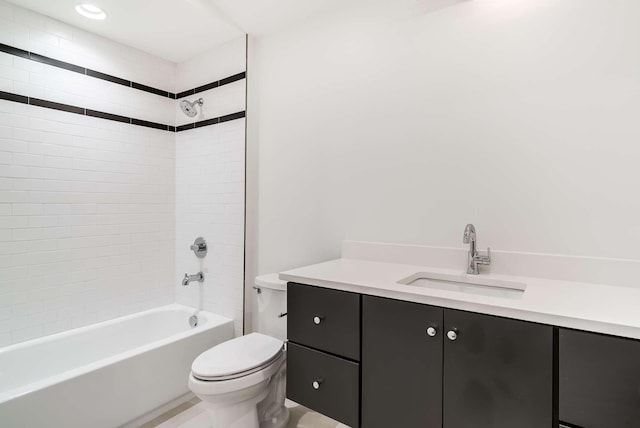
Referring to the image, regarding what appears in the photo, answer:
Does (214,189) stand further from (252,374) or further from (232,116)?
(252,374)

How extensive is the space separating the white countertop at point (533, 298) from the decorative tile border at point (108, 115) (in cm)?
156

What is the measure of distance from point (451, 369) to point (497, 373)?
0.13 m

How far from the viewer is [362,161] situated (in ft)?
6.34

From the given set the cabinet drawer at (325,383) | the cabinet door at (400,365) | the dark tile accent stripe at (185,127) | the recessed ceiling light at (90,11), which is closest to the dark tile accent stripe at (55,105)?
the recessed ceiling light at (90,11)

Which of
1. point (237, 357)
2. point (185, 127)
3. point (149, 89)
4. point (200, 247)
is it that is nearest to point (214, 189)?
point (200, 247)

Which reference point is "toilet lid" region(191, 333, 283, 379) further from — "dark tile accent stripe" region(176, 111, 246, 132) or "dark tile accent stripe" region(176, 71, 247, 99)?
"dark tile accent stripe" region(176, 71, 247, 99)

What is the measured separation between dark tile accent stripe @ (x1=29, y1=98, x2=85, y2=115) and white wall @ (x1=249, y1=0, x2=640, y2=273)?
4.19ft

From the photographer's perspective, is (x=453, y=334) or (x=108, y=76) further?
(x=108, y=76)

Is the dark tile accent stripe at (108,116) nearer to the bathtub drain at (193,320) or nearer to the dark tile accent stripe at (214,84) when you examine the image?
the dark tile accent stripe at (214,84)

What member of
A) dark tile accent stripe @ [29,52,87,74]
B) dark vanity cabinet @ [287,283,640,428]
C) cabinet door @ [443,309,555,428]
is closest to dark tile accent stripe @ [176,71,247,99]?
dark tile accent stripe @ [29,52,87,74]

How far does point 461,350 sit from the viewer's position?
105cm

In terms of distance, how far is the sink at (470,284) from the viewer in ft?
4.46

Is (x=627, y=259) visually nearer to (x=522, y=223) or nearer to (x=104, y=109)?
(x=522, y=223)

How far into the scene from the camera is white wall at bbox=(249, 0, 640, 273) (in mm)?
1317
